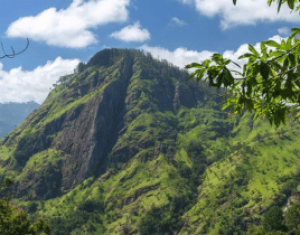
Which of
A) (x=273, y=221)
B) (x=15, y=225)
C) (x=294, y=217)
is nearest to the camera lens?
(x=15, y=225)

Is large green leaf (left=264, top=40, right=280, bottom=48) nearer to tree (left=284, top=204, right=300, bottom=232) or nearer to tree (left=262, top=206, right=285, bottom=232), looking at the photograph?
tree (left=284, top=204, right=300, bottom=232)

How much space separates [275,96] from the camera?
4.48 m

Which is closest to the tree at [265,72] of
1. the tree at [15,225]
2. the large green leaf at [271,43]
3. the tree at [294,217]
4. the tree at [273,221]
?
the large green leaf at [271,43]

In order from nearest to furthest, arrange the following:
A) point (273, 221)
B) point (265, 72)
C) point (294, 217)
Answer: point (265, 72), point (294, 217), point (273, 221)

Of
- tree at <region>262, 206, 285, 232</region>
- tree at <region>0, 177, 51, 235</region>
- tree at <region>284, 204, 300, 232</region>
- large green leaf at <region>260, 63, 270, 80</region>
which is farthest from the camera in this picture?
tree at <region>262, 206, 285, 232</region>

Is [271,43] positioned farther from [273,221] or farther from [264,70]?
[273,221]

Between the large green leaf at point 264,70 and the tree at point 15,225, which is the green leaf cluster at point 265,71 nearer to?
the large green leaf at point 264,70

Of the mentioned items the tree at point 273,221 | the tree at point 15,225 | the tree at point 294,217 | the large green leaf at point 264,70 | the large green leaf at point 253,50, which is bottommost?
the tree at point 273,221

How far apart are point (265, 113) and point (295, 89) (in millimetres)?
714

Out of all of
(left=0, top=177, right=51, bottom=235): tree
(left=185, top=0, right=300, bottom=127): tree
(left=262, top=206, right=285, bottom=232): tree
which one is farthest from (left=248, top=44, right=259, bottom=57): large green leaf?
(left=262, top=206, right=285, bottom=232): tree

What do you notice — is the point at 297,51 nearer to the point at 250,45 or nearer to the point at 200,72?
the point at 250,45

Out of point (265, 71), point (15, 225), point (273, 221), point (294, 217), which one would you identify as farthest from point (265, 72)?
point (273, 221)

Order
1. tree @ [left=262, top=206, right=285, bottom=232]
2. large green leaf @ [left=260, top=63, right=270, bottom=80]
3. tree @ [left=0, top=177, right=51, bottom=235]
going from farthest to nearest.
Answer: tree @ [left=262, top=206, right=285, bottom=232] → tree @ [left=0, top=177, right=51, bottom=235] → large green leaf @ [left=260, top=63, right=270, bottom=80]

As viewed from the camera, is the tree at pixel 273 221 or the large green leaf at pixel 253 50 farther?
the tree at pixel 273 221
